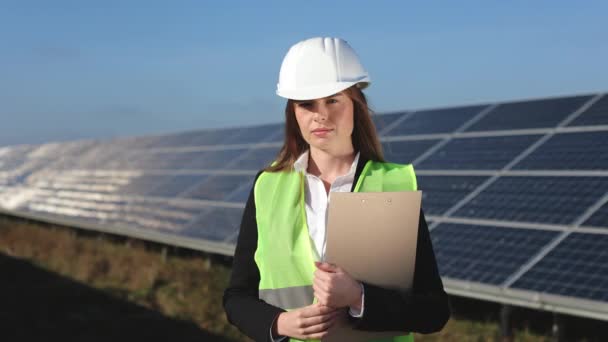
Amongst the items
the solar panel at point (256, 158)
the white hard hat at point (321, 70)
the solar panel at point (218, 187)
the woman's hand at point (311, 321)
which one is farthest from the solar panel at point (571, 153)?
the woman's hand at point (311, 321)

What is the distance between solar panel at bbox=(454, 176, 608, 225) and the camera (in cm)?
897

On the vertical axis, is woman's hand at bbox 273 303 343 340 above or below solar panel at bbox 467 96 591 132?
above

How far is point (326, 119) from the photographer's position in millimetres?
2738

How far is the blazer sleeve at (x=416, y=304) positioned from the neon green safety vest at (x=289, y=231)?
0.14m

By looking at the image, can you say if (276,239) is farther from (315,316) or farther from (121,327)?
(121,327)

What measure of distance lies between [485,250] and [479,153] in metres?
2.89

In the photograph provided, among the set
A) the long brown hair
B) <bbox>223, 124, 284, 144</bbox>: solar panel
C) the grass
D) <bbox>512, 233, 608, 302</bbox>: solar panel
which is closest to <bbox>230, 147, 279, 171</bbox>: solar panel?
<bbox>223, 124, 284, 144</bbox>: solar panel

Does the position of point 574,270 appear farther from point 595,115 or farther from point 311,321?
point 311,321

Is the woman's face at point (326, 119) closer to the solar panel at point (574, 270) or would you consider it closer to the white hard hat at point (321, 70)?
the white hard hat at point (321, 70)

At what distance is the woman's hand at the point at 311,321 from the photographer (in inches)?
97.6

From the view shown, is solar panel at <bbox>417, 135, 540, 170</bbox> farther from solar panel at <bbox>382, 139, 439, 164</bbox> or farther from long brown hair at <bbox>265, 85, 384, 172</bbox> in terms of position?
long brown hair at <bbox>265, 85, 384, 172</bbox>

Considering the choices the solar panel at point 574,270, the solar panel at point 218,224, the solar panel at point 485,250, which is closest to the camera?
the solar panel at point 574,270

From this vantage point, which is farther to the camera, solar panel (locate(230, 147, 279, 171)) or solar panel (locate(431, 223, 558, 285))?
solar panel (locate(230, 147, 279, 171))

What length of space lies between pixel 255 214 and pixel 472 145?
30.4 ft
